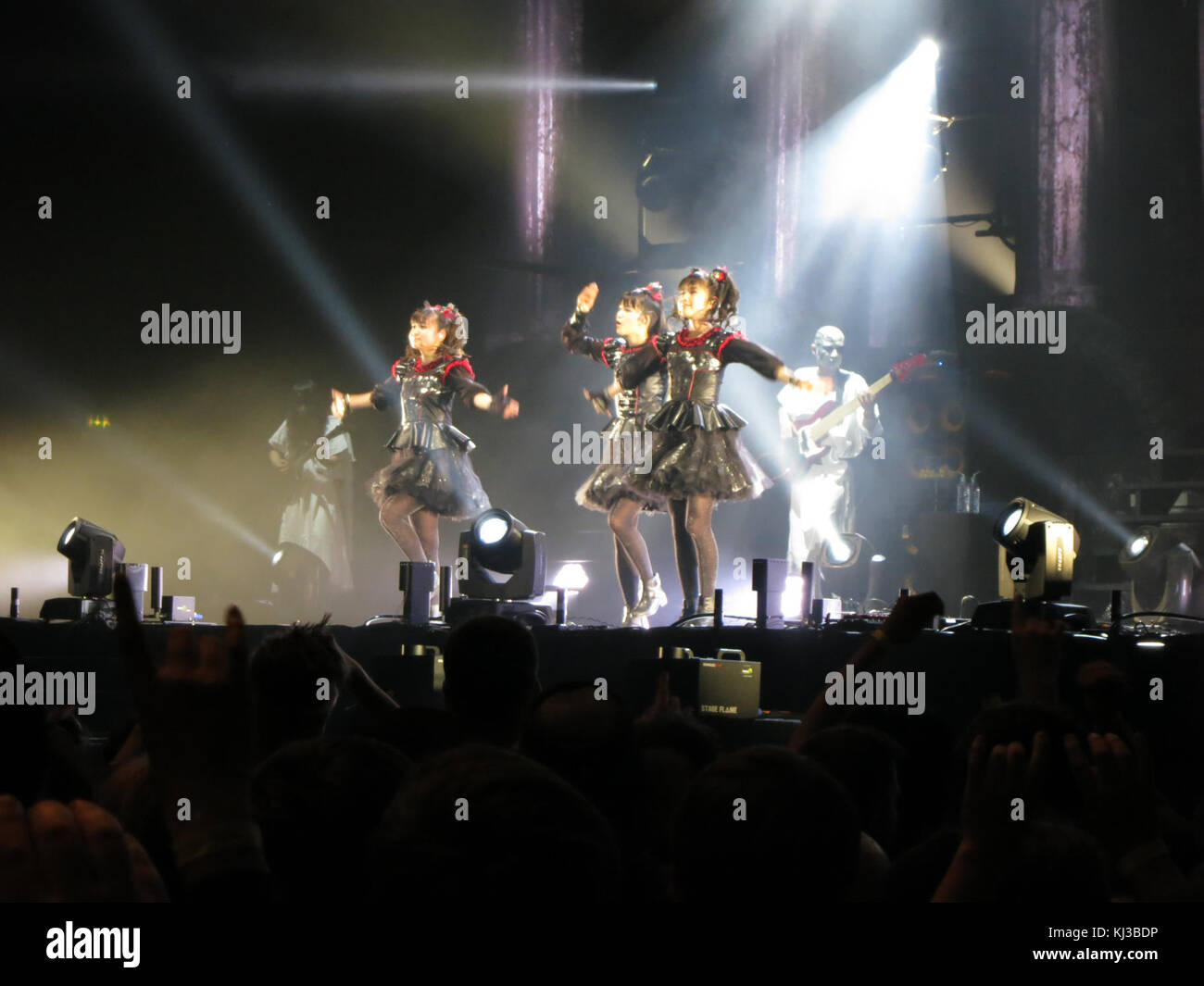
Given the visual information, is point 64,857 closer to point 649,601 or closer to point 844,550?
point 649,601

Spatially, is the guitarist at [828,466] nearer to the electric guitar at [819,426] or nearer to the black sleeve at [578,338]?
the electric guitar at [819,426]

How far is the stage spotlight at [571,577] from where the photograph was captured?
974 cm

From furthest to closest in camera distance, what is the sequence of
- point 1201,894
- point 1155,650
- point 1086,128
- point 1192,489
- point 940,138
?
point 940,138 → point 1086,128 → point 1192,489 → point 1155,650 → point 1201,894

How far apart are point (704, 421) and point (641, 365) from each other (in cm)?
→ 63

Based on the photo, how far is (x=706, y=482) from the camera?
6164mm

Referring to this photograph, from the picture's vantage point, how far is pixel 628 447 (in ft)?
22.2

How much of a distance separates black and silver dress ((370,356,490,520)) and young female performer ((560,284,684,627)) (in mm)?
828

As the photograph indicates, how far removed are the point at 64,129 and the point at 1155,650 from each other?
9.05m

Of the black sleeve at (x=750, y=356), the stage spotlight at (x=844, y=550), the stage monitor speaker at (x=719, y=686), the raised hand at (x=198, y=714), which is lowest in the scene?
the stage monitor speaker at (x=719, y=686)

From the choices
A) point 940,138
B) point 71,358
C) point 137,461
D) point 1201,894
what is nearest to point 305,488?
point 137,461

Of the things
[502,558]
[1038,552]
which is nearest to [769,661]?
[1038,552]

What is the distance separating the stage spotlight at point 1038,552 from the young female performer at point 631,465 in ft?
7.51

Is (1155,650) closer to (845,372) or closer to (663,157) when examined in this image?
(845,372)

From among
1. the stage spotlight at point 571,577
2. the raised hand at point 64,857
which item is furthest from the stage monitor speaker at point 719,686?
the stage spotlight at point 571,577
